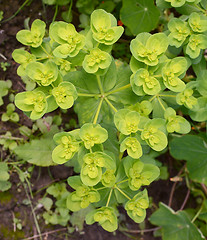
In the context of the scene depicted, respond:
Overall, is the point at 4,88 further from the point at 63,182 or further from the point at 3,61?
the point at 63,182

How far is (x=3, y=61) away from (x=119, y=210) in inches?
73.1

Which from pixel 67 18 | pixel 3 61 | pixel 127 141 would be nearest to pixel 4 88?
pixel 3 61

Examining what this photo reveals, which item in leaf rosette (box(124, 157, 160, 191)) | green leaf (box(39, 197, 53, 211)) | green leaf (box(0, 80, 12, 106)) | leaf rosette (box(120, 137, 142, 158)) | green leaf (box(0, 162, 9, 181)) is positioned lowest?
green leaf (box(39, 197, 53, 211))

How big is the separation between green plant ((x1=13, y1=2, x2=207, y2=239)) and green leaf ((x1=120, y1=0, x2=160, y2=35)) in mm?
610

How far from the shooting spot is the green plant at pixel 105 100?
144cm

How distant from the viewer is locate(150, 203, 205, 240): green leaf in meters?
2.38

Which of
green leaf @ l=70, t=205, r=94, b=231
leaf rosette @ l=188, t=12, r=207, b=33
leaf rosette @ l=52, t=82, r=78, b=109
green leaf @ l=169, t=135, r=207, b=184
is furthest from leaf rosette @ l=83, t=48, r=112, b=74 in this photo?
green leaf @ l=70, t=205, r=94, b=231

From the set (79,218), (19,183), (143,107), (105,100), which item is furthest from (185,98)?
(19,183)

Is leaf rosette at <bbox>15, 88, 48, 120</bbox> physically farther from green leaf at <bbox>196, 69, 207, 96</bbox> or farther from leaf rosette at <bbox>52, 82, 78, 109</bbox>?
green leaf at <bbox>196, 69, 207, 96</bbox>

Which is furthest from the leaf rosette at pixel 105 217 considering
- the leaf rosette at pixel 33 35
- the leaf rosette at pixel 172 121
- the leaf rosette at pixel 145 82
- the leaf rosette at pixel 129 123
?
the leaf rosette at pixel 33 35

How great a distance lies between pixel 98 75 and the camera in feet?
5.33

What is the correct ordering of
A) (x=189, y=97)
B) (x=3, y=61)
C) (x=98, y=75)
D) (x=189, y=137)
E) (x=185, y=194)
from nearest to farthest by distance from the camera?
(x=98, y=75)
(x=189, y=97)
(x=189, y=137)
(x=3, y=61)
(x=185, y=194)

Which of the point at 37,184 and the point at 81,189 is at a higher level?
the point at 81,189

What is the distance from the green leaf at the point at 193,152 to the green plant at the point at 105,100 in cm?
45
